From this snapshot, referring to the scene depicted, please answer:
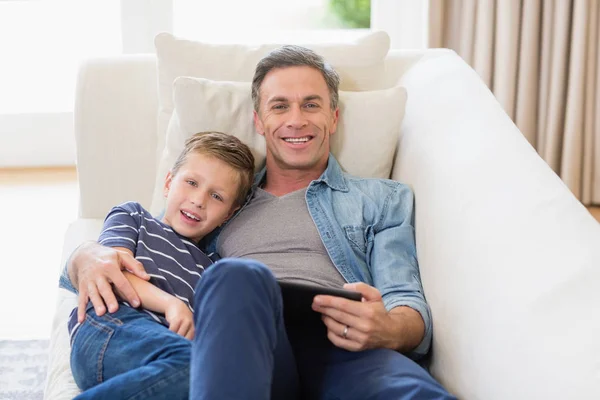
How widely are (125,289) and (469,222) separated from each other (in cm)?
62

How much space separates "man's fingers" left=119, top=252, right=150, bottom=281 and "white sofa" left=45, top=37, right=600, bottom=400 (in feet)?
0.71

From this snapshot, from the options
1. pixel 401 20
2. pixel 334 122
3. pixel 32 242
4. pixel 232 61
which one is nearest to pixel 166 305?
pixel 334 122

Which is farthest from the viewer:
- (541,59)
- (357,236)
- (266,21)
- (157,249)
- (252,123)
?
(266,21)

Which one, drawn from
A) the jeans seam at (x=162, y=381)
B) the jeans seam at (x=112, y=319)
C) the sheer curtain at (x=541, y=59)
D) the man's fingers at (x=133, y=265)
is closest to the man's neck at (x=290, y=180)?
the man's fingers at (x=133, y=265)

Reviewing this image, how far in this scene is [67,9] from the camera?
4090 millimetres

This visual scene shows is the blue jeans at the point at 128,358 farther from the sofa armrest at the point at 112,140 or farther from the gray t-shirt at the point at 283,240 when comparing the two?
the sofa armrest at the point at 112,140

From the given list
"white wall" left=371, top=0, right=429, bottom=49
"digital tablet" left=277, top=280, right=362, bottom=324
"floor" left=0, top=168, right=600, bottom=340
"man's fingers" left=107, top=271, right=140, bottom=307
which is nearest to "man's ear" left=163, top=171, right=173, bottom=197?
"man's fingers" left=107, top=271, right=140, bottom=307

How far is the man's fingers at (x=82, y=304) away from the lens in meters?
1.55

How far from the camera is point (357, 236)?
1807 millimetres

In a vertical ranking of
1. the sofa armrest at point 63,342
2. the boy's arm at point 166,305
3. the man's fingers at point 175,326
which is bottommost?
the sofa armrest at point 63,342

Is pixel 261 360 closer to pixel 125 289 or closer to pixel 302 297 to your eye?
pixel 302 297

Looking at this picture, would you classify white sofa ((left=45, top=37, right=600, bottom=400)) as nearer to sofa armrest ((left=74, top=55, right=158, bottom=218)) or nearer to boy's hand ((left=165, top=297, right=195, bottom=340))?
sofa armrest ((left=74, top=55, right=158, bottom=218))

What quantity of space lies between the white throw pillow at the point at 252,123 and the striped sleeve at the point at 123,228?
0.28 metres

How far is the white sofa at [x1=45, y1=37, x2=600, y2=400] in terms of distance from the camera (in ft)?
3.95
